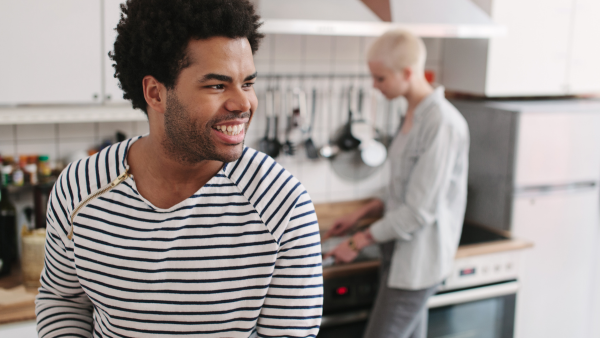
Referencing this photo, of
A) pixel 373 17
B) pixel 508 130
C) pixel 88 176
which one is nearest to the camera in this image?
pixel 88 176

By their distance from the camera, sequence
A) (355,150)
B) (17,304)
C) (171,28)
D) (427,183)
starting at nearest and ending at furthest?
1. (171,28)
2. (17,304)
3. (427,183)
4. (355,150)

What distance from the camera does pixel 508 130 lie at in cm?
221

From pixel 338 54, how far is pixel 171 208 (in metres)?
1.70

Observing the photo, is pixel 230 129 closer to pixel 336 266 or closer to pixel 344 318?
pixel 336 266

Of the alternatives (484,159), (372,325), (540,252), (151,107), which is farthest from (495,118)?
(151,107)

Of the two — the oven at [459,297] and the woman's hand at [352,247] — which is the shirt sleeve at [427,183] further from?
the oven at [459,297]

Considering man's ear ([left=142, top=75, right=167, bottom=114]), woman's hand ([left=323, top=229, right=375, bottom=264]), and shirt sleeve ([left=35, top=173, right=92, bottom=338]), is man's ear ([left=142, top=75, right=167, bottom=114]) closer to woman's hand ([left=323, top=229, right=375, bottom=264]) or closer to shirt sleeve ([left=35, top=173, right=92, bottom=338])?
shirt sleeve ([left=35, top=173, right=92, bottom=338])

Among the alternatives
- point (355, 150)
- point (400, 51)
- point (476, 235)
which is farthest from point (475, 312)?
point (400, 51)

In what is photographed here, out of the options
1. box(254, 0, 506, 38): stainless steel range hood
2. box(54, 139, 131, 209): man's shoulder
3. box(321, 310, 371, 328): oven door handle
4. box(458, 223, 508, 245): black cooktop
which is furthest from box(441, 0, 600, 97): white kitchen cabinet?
box(54, 139, 131, 209): man's shoulder

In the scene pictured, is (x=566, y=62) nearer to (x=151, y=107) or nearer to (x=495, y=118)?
(x=495, y=118)

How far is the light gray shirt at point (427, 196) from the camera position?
170cm

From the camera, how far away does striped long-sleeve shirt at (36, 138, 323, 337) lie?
2.81 feet

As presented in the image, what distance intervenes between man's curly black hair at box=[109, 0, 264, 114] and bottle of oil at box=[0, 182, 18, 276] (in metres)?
1.19

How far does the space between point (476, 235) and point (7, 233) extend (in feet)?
5.90
